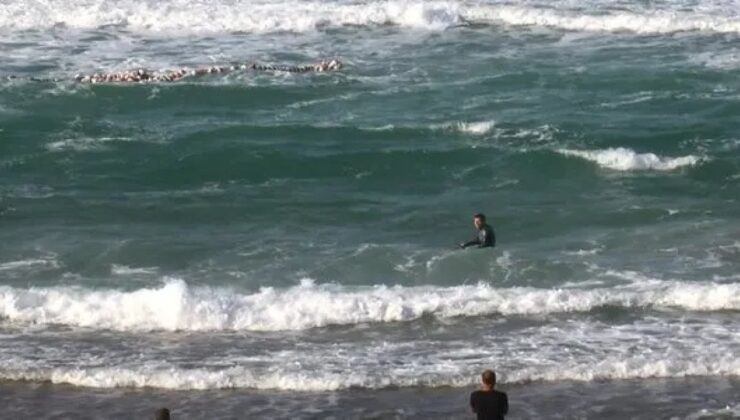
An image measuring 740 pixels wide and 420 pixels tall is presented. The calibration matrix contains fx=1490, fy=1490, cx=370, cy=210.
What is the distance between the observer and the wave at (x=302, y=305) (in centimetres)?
2245

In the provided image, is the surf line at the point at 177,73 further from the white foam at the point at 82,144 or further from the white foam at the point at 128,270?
the white foam at the point at 128,270

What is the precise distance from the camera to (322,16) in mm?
44062

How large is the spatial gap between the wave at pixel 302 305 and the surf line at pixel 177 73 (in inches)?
586

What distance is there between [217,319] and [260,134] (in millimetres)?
→ 11984

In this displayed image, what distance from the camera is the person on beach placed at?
16.0 m

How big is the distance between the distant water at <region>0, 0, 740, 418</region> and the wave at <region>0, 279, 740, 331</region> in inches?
1.8

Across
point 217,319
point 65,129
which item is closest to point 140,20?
point 65,129

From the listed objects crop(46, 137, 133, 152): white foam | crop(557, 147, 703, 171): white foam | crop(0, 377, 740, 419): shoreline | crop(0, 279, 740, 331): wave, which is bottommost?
crop(0, 377, 740, 419): shoreline

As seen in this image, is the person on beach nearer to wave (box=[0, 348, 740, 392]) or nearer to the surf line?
wave (box=[0, 348, 740, 392])

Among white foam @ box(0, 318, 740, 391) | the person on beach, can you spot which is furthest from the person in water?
the person on beach

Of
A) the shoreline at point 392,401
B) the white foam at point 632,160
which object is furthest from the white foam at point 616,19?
the shoreline at point 392,401

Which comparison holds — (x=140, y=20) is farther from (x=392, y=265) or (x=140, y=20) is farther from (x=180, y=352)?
(x=180, y=352)

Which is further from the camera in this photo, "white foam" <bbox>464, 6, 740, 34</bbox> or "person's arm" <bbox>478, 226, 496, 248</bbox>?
"white foam" <bbox>464, 6, 740, 34</bbox>

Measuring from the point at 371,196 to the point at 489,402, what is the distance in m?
13.9
